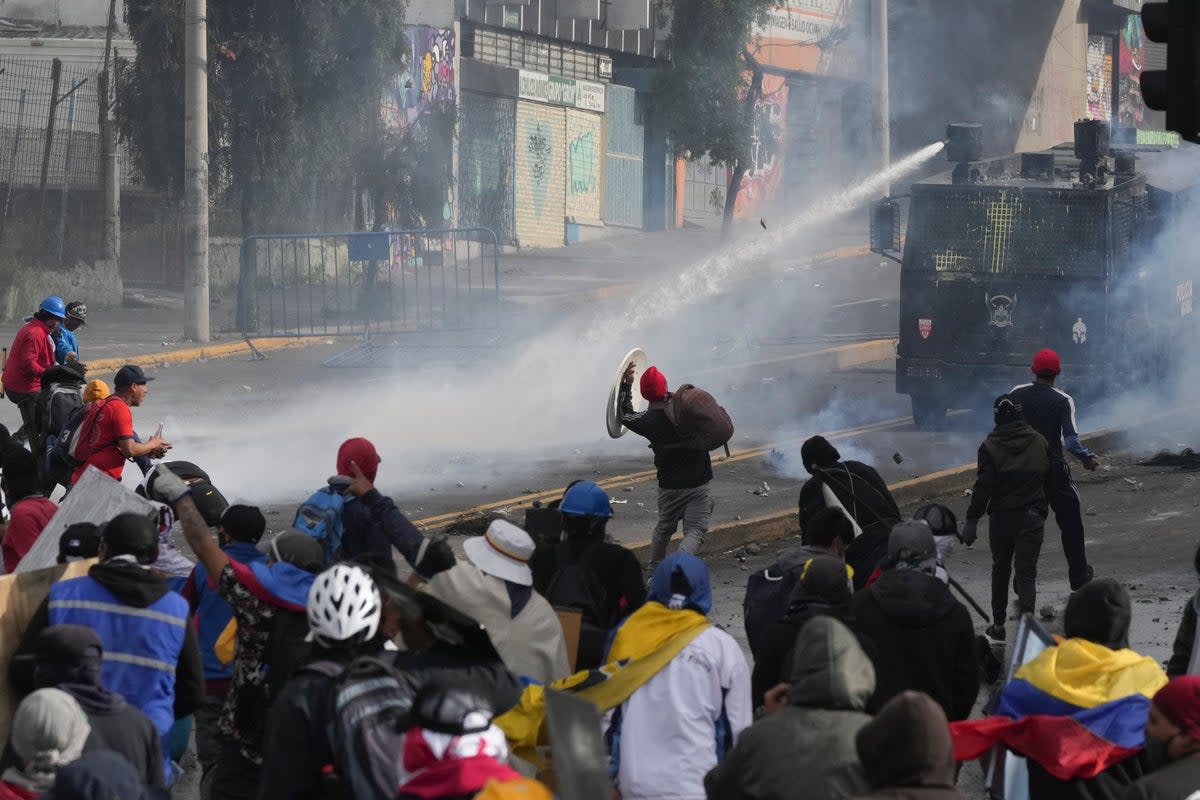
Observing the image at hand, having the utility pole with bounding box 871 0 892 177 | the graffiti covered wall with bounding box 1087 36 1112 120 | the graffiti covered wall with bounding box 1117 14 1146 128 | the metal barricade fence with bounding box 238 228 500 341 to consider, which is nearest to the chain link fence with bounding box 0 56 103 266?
the metal barricade fence with bounding box 238 228 500 341

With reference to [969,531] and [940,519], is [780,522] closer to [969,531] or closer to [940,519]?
[969,531]

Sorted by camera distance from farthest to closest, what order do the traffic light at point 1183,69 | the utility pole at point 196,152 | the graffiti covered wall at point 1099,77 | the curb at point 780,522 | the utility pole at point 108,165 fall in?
the graffiti covered wall at point 1099,77 → the utility pole at point 108,165 → the utility pole at point 196,152 → the curb at point 780,522 → the traffic light at point 1183,69

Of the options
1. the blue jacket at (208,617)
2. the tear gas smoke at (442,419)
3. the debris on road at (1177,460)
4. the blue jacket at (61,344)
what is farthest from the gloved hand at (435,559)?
the debris on road at (1177,460)

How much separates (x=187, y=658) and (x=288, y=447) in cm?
1116

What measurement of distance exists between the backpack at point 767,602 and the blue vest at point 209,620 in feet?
6.15

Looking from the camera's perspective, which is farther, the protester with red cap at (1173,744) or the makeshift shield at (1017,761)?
the makeshift shield at (1017,761)

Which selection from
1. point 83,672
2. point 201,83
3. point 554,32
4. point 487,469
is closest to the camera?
point 83,672

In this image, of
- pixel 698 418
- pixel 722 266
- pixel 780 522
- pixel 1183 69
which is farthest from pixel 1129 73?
pixel 1183 69

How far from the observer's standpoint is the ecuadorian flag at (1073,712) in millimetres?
5250

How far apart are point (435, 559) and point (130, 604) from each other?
1.19 meters

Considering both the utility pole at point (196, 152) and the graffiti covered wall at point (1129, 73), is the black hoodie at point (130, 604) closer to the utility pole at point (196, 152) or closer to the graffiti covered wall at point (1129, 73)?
the utility pole at point (196, 152)

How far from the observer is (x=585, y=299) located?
28.6m

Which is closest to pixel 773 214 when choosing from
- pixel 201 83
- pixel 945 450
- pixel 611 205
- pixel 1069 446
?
pixel 611 205

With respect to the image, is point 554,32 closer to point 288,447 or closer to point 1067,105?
point 1067,105
